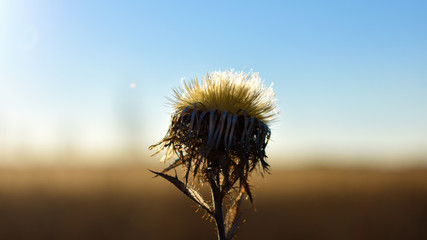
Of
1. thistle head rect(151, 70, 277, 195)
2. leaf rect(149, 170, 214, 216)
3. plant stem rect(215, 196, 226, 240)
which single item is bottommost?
plant stem rect(215, 196, 226, 240)

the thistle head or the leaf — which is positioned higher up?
the thistle head

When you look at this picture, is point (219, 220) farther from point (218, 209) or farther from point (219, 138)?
point (219, 138)

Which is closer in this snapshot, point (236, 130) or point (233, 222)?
point (236, 130)

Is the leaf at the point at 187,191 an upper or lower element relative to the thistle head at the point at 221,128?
lower

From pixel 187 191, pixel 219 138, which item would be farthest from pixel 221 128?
pixel 187 191

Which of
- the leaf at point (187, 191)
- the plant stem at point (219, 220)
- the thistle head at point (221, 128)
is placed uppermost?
the thistle head at point (221, 128)

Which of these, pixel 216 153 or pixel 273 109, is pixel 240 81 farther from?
pixel 216 153

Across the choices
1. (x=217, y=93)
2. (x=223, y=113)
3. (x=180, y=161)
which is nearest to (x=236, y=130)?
(x=223, y=113)
